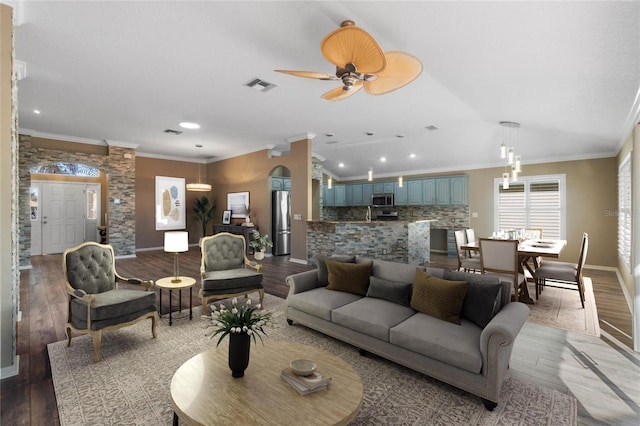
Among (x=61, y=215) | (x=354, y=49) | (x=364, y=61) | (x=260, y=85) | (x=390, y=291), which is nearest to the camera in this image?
(x=354, y=49)

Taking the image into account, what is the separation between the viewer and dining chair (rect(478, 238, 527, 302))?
4254 mm

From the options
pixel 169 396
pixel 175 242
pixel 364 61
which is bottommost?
pixel 169 396

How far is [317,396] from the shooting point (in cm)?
173

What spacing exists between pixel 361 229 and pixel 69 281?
4910 millimetres

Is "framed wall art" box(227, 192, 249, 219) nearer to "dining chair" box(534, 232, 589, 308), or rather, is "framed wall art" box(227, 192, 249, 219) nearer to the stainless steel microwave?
the stainless steel microwave

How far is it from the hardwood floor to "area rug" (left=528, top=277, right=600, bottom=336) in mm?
111

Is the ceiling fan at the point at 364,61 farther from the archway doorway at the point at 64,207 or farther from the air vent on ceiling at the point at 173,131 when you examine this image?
the archway doorway at the point at 64,207

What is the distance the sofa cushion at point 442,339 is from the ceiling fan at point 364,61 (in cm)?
208

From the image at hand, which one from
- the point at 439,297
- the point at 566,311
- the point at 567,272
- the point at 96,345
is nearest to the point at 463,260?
the point at 567,272

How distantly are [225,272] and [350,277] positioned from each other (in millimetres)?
1818

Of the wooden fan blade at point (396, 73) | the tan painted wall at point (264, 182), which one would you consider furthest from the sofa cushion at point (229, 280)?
the tan painted wall at point (264, 182)

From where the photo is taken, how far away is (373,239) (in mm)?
6496

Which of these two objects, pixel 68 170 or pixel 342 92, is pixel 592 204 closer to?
pixel 342 92

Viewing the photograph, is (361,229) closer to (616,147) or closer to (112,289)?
(112,289)
